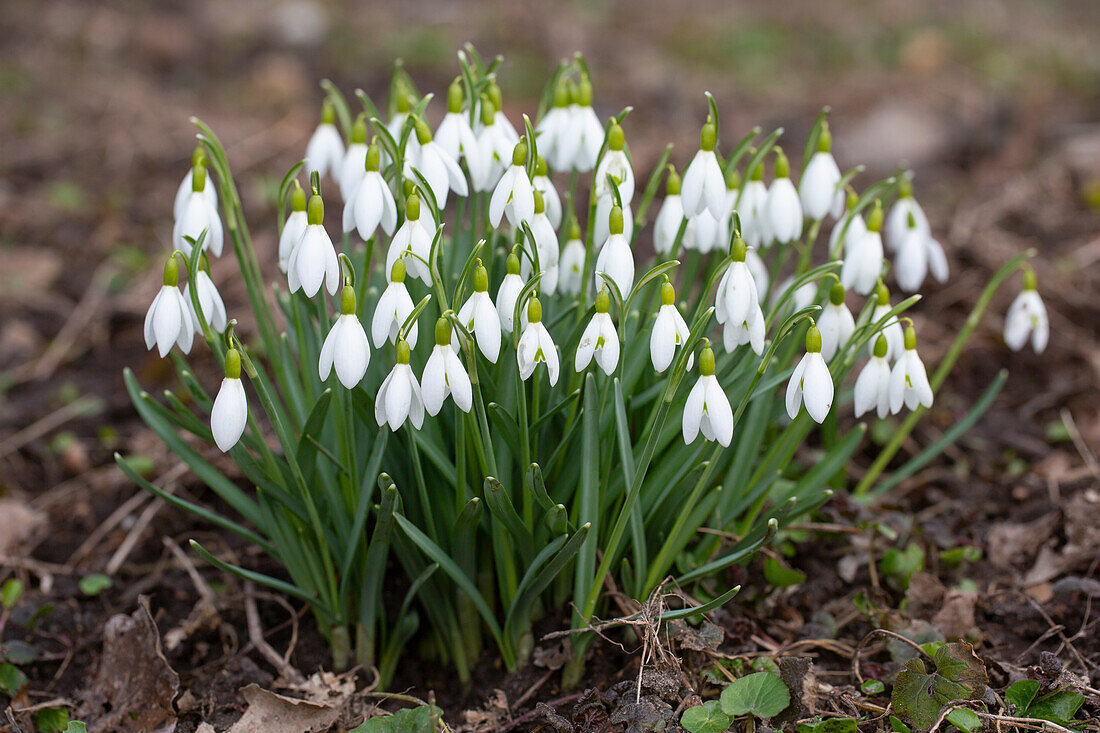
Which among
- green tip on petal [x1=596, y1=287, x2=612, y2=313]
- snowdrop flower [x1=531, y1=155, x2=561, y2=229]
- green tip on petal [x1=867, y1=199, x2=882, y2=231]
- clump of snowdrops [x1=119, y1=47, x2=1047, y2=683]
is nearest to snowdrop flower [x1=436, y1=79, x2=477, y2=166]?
clump of snowdrops [x1=119, y1=47, x2=1047, y2=683]

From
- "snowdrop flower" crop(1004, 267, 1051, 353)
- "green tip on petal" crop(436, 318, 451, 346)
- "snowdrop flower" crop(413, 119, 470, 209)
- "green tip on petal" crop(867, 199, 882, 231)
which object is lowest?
"snowdrop flower" crop(1004, 267, 1051, 353)

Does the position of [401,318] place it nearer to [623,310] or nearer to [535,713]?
[623,310]

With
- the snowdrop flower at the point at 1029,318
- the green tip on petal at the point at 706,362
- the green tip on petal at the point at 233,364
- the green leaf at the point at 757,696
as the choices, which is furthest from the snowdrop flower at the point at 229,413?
the snowdrop flower at the point at 1029,318

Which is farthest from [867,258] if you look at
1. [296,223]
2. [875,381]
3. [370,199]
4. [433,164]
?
[296,223]

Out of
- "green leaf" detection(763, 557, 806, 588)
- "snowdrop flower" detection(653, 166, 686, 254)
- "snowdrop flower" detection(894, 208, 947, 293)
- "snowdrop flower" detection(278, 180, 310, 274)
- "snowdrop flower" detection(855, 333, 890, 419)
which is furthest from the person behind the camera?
"snowdrop flower" detection(894, 208, 947, 293)

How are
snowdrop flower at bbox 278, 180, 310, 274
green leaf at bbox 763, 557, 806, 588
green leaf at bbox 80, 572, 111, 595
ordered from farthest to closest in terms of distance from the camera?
green leaf at bbox 80, 572, 111, 595, green leaf at bbox 763, 557, 806, 588, snowdrop flower at bbox 278, 180, 310, 274

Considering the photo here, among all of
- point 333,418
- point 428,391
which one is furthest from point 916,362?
point 333,418

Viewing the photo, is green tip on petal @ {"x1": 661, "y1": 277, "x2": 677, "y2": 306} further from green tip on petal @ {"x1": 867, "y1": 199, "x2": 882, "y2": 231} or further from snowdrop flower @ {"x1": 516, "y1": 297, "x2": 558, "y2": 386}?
green tip on petal @ {"x1": 867, "y1": 199, "x2": 882, "y2": 231}
